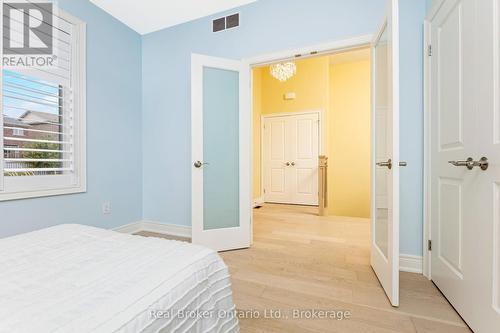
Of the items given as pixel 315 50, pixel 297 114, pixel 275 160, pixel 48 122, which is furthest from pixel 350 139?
pixel 48 122

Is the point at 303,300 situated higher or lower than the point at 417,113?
lower

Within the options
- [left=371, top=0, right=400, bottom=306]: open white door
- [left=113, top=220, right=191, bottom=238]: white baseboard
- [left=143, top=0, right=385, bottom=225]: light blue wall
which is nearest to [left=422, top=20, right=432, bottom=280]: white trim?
[left=371, top=0, right=400, bottom=306]: open white door

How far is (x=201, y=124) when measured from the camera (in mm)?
2396

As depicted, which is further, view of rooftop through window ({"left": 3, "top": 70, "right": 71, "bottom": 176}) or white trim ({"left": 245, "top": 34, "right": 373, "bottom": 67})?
white trim ({"left": 245, "top": 34, "right": 373, "bottom": 67})

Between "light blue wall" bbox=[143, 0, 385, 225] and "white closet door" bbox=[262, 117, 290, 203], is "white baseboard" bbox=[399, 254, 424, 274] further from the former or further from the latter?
"white closet door" bbox=[262, 117, 290, 203]

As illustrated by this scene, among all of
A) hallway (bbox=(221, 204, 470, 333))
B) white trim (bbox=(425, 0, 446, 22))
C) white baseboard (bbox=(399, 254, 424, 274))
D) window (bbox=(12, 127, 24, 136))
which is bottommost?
hallway (bbox=(221, 204, 470, 333))

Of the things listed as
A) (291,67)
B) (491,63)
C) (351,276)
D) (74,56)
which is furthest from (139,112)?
(491,63)

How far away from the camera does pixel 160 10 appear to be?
2676 mm

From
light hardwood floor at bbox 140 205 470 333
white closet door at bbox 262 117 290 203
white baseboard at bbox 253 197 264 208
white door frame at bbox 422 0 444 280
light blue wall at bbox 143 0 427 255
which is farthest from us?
white closet door at bbox 262 117 290 203

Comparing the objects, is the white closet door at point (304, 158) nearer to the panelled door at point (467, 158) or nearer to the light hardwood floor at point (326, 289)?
the light hardwood floor at point (326, 289)

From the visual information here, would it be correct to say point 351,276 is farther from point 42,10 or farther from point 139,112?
point 42,10

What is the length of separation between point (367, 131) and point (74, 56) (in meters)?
5.22

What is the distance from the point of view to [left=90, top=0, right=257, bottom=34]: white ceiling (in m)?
2.55

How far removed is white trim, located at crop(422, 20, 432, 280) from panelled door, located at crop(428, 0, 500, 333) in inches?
2.1
